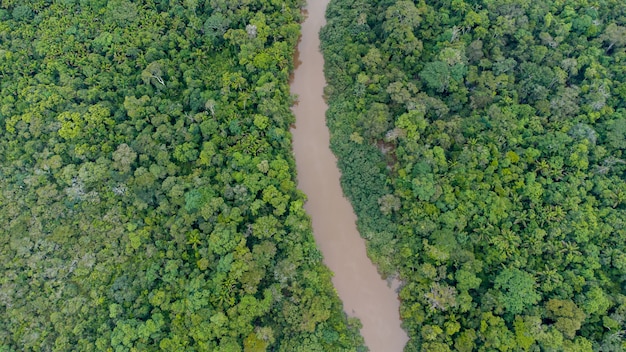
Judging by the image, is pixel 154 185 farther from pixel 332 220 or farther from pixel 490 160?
pixel 490 160

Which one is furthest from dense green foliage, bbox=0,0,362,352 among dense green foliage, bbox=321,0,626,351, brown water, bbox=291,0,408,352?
dense green foliage, bbox=321,0,626,351

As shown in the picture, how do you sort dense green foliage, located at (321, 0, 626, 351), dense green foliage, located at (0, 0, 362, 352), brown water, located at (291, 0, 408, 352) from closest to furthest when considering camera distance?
dense green foliage, located at (321, 0, 626, 351) < dense green foliage, located at (0, 0, 362, 352) < brown water, located at (291, 0, 408, 352)

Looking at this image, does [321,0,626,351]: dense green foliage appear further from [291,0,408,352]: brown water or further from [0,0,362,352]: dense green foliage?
[0,0,362,352]: dense green foliage

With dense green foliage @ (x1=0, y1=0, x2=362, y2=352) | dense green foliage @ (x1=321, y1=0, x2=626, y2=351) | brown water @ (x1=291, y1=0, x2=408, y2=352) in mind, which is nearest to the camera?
dense green foliage @ (x1=321, y1=0, x2=626, y2=351)

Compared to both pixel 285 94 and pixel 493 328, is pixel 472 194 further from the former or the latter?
pixel 285 94

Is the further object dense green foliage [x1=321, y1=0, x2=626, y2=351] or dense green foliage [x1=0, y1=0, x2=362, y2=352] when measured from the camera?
dense green foliage [x1=0, y1=0, x2=362, y2=352]

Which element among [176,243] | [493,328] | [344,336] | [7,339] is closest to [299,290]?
[344,336]
